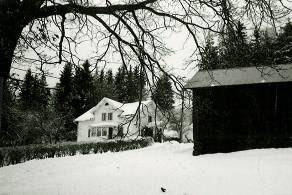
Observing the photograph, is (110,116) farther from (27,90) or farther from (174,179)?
(27,90)

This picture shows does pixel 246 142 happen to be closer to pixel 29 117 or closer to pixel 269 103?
pixel 269 103

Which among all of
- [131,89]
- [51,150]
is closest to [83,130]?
[51,150]

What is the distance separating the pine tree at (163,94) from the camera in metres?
8.04

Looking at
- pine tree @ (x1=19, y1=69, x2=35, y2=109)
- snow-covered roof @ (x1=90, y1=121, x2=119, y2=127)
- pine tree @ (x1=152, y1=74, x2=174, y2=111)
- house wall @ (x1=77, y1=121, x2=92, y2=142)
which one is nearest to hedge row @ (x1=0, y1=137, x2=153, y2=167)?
pine tree @ (x1=152, y1=74, x2=174, y2=111)

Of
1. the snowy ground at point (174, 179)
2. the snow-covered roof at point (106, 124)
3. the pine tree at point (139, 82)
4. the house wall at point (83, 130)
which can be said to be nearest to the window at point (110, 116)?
the snow-covered roof at point (106, 124)

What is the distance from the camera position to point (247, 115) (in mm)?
19562

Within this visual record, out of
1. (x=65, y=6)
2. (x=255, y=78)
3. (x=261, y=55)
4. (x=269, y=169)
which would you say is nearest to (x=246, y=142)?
(x=255, y=78)

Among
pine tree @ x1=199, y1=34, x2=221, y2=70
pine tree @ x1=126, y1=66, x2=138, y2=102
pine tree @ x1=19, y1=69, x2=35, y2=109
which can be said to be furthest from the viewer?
pine tree @ x1=126, y1=66, x2=138, y2=102

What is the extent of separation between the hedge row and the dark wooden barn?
23.2 ft

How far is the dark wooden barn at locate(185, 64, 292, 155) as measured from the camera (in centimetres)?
1878

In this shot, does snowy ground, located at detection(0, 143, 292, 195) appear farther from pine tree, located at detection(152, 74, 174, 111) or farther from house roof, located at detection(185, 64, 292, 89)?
house roof, located at detection(185, 64, 292, 89)

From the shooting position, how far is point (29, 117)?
31109mm

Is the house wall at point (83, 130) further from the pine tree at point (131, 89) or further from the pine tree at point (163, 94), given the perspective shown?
the pine tree at point (163, 94)

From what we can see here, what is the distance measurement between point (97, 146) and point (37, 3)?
22922 mm
